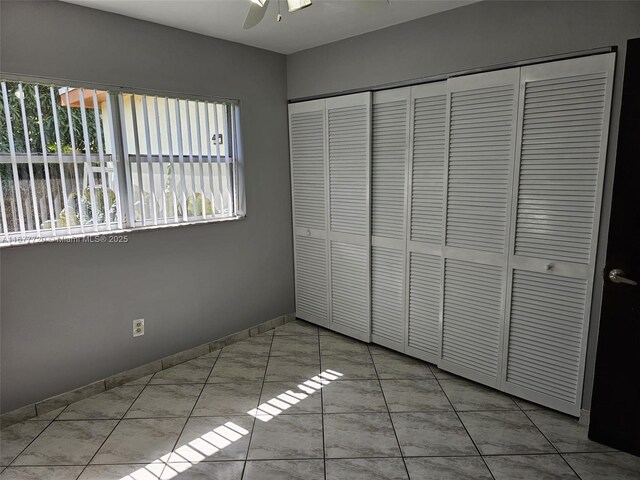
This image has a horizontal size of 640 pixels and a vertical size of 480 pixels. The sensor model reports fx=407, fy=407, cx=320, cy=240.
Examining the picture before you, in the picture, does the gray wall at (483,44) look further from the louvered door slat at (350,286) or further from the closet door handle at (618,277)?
the louvered door slat at (350,286)

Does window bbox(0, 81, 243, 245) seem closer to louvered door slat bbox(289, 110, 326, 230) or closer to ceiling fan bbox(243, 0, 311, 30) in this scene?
louvered door slat bbox(289, 110, 326, 230)

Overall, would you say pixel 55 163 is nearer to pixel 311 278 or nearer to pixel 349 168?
pixel 349 168

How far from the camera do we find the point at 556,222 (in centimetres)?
217

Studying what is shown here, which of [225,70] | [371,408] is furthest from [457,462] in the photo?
[225,70]

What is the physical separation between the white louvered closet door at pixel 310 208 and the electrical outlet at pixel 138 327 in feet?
4.59

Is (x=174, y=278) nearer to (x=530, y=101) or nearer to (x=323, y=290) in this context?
(x=323, y=290)

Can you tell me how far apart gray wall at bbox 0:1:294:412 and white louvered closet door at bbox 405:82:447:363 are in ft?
4.03

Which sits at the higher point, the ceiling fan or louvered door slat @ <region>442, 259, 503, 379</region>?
the ceiling fan

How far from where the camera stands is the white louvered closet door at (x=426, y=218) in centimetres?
261

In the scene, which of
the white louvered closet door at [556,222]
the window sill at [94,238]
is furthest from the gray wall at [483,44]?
the window sill at [94,238]

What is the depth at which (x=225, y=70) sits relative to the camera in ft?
9.89

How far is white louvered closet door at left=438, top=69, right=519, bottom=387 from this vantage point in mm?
2324

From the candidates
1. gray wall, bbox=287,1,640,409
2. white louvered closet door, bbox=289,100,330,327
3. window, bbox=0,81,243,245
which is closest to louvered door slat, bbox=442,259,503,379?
gray wall, bbox=287,1,640,409

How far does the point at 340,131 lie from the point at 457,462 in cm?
228
